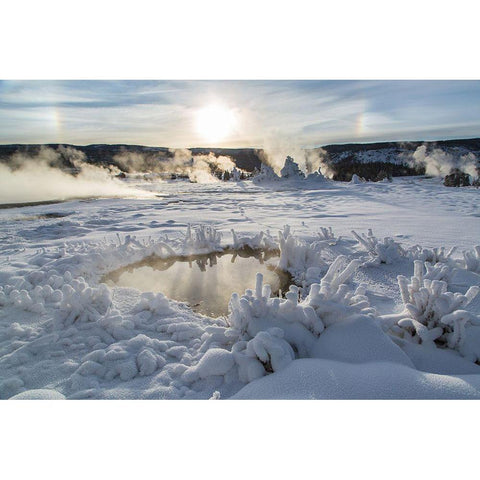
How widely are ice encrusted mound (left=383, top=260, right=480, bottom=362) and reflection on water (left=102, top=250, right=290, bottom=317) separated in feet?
4.17

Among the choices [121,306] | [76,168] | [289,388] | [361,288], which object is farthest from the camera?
[76,168]

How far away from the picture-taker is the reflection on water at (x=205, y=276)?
3.13 m

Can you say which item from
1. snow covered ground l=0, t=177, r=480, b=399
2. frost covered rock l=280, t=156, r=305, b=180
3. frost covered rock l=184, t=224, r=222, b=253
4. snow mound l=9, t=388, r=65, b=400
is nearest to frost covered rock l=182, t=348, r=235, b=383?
snow covered ground l=0, t=177, r=480, b=399

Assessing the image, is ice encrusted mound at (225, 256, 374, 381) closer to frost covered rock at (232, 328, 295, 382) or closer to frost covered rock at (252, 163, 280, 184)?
frost covered rock at (232, 328, 295, 382)

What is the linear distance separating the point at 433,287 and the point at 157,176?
22403 millimetres

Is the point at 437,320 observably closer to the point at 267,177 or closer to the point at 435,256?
the point at 435,256

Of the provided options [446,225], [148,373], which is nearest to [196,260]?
[148,373]

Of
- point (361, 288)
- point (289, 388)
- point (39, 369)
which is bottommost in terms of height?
point (39, 369)

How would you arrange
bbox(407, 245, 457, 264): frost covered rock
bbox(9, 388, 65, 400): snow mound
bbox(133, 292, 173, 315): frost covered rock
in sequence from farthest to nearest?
bbox(407, 245, 457, 264): frost covered rock
bbox(133, 292, 173, 315): frost covered rock
bbox(9, 388, 65, 400): snow mound

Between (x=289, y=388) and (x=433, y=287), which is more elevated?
(x=433, y=287)

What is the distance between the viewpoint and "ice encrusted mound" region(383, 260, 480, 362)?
1.95 m

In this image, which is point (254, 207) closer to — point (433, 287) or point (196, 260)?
point (196, 260)

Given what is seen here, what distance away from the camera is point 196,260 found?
4.30m

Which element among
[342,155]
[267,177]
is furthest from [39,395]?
[342,155]
